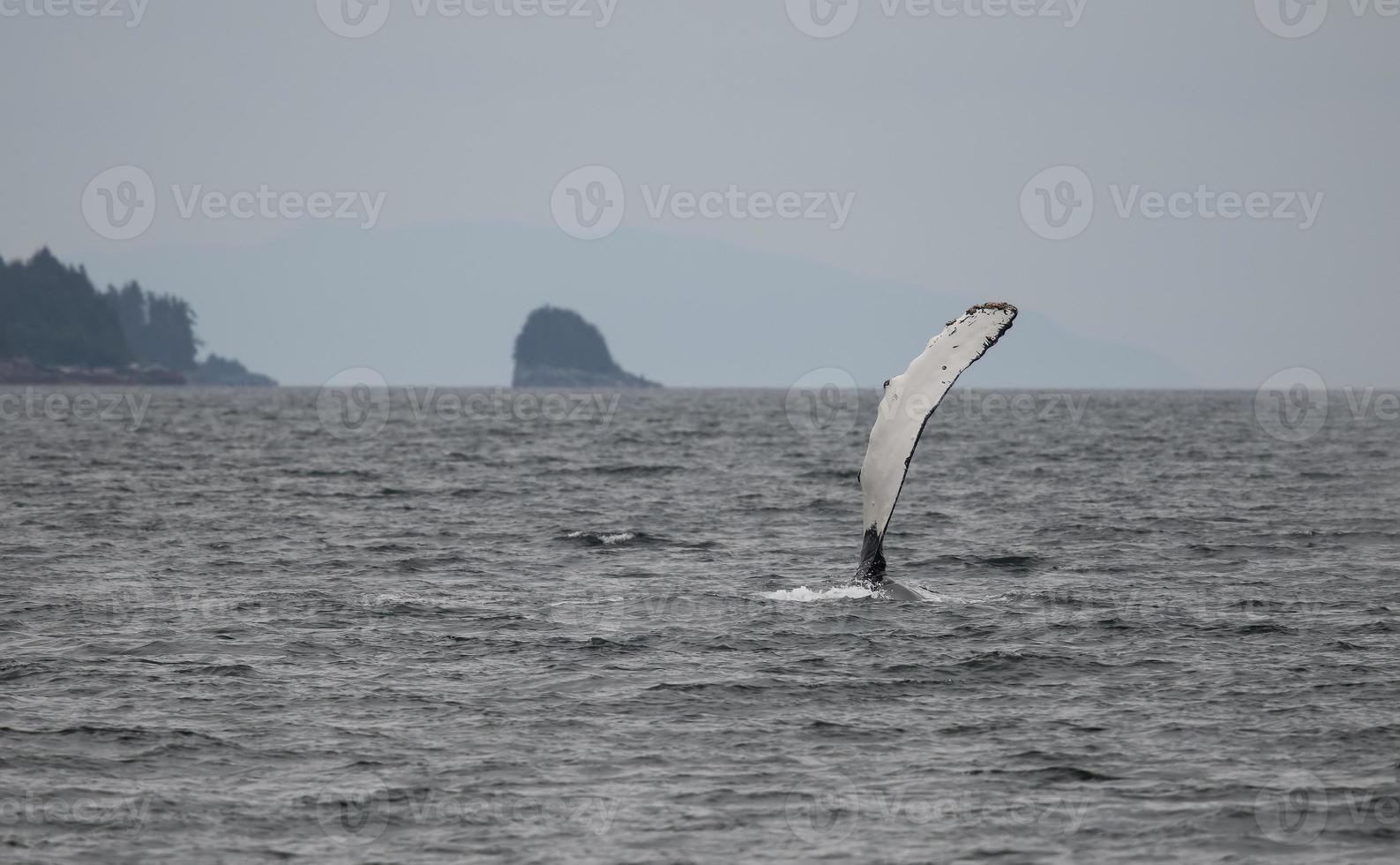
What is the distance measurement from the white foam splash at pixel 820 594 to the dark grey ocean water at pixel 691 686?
0.16 meters

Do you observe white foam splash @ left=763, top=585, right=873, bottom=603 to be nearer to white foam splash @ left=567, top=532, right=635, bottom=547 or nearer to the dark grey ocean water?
the dark grey ocean water

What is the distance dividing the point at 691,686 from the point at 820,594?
16.4ft

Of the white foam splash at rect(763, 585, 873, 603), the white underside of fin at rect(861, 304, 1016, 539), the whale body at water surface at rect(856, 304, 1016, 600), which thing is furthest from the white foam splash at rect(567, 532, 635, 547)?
the white underside of fin at rect(861, 304, 1016, 539)

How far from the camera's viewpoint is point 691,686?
42.1ft

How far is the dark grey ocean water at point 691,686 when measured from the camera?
927 centimetres

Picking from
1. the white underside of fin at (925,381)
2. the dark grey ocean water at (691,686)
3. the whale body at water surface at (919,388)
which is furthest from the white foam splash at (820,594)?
the white underside of fin at (925,381)

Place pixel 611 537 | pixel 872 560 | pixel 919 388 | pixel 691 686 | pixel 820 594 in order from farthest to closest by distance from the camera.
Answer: pixel 611 537, pixel 820 594, pixel 872 560, pixel 919 388, pixel 691 686

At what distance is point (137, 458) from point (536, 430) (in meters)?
29.2

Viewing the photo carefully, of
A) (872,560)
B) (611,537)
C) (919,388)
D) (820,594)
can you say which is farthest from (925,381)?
(611,537)

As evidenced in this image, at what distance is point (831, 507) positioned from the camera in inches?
1208

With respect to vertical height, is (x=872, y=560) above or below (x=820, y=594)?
above

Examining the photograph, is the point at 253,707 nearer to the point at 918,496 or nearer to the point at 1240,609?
the point at 1240,609

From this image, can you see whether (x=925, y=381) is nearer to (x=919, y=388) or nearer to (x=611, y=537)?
(x=919, y=388)

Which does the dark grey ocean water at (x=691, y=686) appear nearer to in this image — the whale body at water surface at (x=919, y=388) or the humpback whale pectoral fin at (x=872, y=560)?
the humpback whale pectoral fin at (x=872, y=560)
